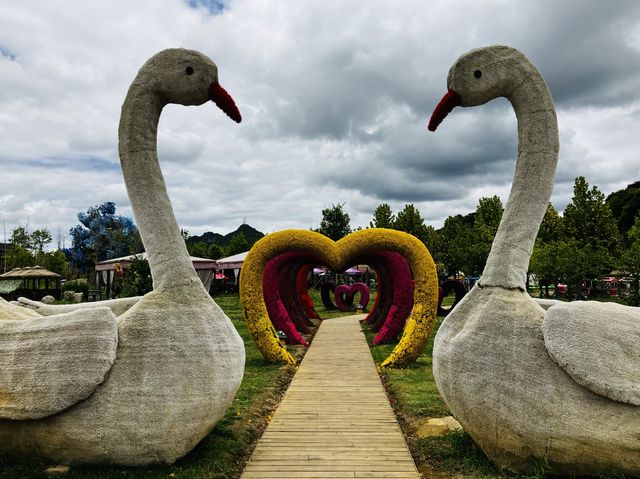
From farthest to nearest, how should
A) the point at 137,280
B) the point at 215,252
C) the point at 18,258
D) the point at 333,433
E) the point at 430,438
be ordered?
the point at 215,252 < the point at 18,258 < the point at 137,280 < the point at 333,433 < the point at 430,438

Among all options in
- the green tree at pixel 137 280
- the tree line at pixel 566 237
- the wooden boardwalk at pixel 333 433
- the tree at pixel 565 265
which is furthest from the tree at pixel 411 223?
the wooden boardwalk at pixel 333 433

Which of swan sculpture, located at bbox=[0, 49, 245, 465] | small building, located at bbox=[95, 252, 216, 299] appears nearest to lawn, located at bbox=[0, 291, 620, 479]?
swan sculpture, located at bbox=[0, 49, 245, 465]

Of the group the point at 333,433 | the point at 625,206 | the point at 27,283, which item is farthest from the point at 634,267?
the point at 27,283

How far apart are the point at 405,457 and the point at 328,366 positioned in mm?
4548

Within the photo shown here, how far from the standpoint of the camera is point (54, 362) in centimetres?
360

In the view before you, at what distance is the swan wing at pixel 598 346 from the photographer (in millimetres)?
3283

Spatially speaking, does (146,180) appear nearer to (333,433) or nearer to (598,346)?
(333,433)

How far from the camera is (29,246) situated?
4103 cm

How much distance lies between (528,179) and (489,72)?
1006 millimetres

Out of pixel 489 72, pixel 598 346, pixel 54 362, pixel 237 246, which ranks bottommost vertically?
pixel 54 362

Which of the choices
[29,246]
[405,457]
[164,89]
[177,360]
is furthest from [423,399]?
[29,246]

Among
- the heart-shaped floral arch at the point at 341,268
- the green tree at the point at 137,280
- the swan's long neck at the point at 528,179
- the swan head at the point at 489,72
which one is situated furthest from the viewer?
the green tree at the point at 137,280

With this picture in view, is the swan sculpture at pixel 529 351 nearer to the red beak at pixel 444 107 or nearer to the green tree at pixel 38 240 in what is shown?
the red beak at pixel 444 107

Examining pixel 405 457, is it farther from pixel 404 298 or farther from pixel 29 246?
pixel 29 246
